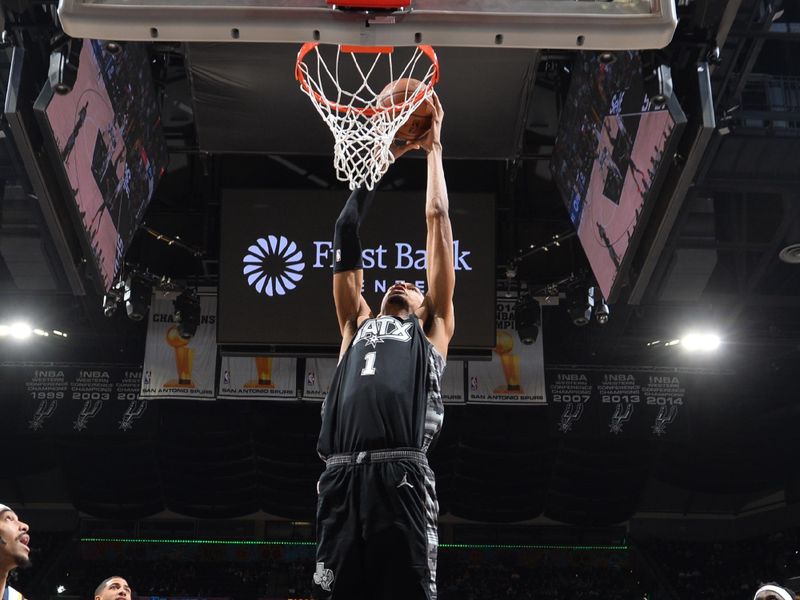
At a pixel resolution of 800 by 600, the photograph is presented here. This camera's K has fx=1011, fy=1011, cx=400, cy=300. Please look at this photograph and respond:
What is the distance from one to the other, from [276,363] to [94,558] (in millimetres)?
10244

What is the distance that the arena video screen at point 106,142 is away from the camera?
724 centimetres

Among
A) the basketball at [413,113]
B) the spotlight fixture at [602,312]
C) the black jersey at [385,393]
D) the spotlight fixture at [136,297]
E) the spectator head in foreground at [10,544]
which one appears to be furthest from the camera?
the spotlight fixture at [602,312]

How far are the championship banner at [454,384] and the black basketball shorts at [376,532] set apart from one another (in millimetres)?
9500

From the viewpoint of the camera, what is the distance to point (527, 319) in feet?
43.3

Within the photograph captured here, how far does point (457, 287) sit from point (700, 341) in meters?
4.66

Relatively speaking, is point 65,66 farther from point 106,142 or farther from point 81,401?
point 81,401

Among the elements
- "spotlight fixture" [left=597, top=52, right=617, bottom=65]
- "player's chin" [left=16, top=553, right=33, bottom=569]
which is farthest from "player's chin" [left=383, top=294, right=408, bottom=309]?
"spotlight fixture" [left=597, top=52, right=617, bottom=65]

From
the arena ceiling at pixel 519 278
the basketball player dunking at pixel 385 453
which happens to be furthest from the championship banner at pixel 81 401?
the basketball player dunking at pixel 385 453

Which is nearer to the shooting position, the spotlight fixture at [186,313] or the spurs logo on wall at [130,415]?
the spotlight fixture at [186,313]

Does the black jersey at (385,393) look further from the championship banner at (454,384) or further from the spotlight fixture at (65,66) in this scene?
the championship banner at (454,384)

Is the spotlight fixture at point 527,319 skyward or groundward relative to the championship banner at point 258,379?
skyward

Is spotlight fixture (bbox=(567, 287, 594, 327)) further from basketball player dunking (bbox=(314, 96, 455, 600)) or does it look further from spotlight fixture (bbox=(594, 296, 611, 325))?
basketball player dunking (bbox=(314, 96, 455, 600))

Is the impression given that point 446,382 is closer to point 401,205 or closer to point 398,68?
point 401,205

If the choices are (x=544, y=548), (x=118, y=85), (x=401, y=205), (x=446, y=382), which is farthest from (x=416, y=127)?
(x=544, y=548)
